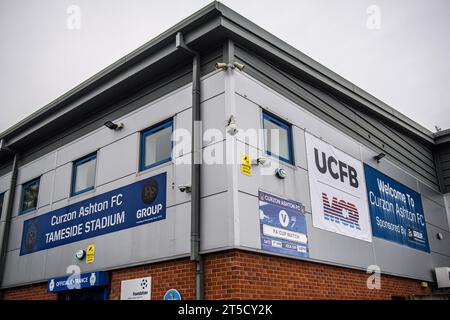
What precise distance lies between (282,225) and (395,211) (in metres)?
5.33

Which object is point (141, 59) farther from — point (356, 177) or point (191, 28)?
point (356, 177)

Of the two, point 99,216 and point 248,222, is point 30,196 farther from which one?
point 248,222

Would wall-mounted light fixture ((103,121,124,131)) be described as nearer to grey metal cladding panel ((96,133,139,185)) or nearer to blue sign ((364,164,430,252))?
grey metal cladding panel ((96,133,139,185))

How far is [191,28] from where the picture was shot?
8555 mm

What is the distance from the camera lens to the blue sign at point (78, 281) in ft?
29.3

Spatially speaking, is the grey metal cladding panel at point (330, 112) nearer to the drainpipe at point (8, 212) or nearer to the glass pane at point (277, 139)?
the glass pane at point (277, 139)

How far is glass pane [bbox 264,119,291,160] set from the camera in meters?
8.75

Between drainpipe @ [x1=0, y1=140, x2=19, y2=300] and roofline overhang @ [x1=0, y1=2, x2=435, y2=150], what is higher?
roofline overhang @ [x1=0, y1=2, x2=435, y2=150]

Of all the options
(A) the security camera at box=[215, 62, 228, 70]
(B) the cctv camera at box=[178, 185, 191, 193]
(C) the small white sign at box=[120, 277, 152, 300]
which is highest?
(A) the security camera at box=[215, 62, 228, 70]

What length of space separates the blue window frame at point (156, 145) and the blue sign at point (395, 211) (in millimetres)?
5287

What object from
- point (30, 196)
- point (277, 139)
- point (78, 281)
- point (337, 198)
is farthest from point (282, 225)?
point (30, 196)

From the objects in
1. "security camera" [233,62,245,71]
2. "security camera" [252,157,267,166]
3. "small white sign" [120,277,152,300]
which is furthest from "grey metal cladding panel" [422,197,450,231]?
"small white sign" [120,277,152,300]

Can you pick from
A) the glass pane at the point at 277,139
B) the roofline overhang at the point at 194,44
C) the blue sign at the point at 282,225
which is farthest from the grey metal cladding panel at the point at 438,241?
the glass pane at the point at 277,139

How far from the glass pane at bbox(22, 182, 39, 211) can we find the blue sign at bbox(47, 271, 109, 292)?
2.87 meters
